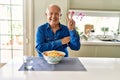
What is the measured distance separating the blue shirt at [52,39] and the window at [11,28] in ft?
3.67

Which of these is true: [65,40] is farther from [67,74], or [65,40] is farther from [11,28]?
[11,28]

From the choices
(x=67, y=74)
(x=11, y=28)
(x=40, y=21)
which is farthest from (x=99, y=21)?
(x=67, y=74)

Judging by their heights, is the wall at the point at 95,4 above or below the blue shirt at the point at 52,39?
above

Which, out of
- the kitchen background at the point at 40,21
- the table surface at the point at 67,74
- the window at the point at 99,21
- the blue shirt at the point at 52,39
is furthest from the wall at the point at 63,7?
the table surface at the point at 67,74

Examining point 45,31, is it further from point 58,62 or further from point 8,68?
point 8,68

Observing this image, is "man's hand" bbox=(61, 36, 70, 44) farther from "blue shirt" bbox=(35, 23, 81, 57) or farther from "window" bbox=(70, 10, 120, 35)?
"window" bbox=(70, 10, 120, 35)

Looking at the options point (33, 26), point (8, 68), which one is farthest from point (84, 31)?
point (8, 68)

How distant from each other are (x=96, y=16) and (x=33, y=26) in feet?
4.18

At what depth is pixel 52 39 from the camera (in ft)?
6.68

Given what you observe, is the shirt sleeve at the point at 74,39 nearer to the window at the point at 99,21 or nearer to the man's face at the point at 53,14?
the man's face at the point at 53,14

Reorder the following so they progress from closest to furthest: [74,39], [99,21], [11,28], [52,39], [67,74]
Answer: [67,74] → [74,39] → [52,39] → [11,28] → [99,21]

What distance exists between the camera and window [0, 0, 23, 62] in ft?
9.74

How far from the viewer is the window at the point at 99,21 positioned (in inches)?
127

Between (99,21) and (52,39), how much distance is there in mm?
1632
